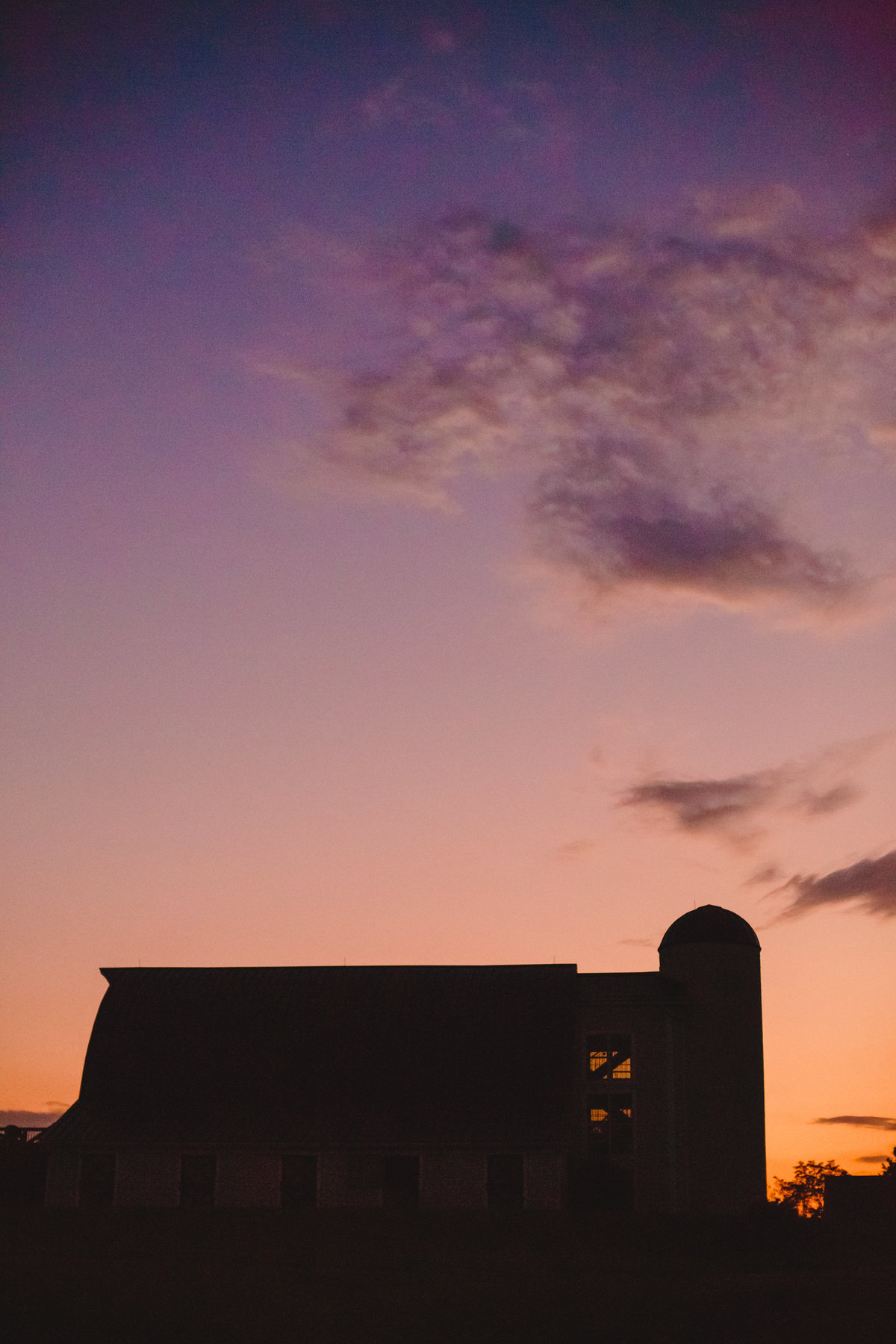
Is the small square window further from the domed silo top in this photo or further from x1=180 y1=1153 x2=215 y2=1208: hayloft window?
the domed silo top

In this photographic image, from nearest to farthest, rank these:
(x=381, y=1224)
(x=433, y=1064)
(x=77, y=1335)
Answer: (x=77, y=1335), (x=381, y=1224), (x=433, y=1064)

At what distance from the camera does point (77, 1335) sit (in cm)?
2462

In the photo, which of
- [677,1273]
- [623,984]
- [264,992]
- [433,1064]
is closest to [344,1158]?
[433,1064]

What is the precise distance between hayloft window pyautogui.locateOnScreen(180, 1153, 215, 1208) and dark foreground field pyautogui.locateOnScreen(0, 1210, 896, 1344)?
593 centimetres

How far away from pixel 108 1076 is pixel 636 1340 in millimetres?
32273

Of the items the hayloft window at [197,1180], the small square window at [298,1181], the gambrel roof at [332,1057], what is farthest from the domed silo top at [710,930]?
the hayloft window at [197,1180]

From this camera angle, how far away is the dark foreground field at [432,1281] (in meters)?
25.8

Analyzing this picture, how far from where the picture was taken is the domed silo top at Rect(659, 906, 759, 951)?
184 feet

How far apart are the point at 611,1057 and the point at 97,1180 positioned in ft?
64.4

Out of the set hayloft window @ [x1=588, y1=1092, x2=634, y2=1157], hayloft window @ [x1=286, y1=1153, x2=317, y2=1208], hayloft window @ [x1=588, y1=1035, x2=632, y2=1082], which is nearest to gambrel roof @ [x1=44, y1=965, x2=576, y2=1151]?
hayloft window @ [x1=286, y1=1153, x2=317, y2=1208]

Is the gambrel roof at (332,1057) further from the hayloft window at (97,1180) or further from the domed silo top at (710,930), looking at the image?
the domed silo top at (710,930)

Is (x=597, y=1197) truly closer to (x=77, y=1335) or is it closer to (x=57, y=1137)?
(x=57, y=1137)

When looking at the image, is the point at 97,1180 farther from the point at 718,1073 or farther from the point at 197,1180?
the point at 718,1073

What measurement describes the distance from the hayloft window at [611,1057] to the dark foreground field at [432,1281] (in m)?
9.47
